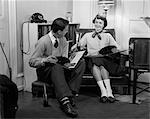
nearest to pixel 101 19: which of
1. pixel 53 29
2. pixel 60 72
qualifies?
pixel 53 29

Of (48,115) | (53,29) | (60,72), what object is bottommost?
(48,115)

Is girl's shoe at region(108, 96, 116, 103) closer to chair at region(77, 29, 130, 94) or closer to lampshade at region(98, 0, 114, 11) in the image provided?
chair at region(77, 29, 130, 94)

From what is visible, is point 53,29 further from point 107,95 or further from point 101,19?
point 107,95

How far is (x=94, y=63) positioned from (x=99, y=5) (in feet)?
3.69

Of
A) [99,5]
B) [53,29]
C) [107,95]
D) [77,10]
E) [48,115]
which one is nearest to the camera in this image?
[48,115]

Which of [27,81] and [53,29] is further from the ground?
[53,29]

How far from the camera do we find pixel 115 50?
3617 millimetres

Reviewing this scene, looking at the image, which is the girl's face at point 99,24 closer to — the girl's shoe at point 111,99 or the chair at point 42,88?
the girl's shoe at point 111,99

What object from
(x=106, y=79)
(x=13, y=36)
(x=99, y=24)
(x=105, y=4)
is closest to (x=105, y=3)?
(x=105, y=4)

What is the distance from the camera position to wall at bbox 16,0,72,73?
3.71 m

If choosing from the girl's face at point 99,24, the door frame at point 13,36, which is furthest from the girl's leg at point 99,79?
the door frame at point 13,36

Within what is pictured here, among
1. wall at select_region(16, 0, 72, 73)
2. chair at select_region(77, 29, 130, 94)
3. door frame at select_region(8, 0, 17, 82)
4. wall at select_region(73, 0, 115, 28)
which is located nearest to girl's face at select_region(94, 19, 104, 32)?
chair at select_region(77, 29, 130, 94)

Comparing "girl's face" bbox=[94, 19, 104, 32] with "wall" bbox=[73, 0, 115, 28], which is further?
"wall" bbox=[73, 0, 115, 28]

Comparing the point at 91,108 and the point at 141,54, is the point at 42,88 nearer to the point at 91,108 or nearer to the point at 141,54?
the point at 91,108
